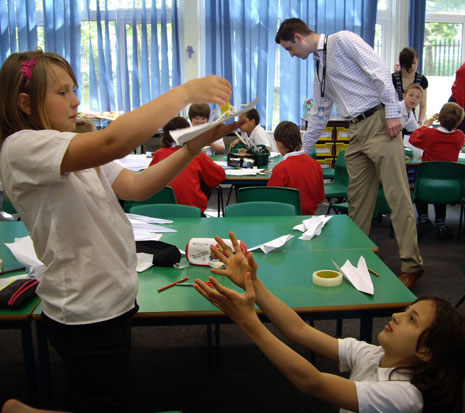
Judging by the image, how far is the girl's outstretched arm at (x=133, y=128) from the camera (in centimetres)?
96

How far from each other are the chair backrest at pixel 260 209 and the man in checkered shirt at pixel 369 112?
736mm

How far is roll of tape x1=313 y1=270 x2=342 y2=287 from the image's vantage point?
1674 mm

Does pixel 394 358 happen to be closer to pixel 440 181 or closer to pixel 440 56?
pixel 440 181

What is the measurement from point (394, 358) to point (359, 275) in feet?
1.78

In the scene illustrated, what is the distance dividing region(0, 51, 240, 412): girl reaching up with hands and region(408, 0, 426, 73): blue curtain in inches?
252

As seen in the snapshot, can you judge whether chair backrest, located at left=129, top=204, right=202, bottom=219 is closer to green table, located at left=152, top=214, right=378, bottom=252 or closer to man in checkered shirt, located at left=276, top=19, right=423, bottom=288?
green table, located at left=152, top=214, right=378, bottom=252

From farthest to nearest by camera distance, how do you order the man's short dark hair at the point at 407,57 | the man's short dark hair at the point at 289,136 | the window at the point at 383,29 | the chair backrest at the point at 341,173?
the window at the point at 383,29 → the man's short dark hair at the point at 407,57 → the chair backrest at the point at 341,173 → the man's short dark hair at the point at 289,136

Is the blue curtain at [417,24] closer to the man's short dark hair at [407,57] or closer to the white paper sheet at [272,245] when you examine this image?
the man's short dark hair at [407,57]

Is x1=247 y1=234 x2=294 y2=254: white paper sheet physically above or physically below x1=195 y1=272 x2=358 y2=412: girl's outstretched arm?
below

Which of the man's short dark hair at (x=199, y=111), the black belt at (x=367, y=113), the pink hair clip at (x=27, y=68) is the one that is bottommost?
the man's short dark hair at (x=199, y=111)

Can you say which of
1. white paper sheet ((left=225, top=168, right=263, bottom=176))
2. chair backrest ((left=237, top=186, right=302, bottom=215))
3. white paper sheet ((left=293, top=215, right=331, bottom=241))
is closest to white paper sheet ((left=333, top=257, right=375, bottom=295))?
white paper sheet ((left=293, top=215, right=331, bottom=241))

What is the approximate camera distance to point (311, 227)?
2342mm

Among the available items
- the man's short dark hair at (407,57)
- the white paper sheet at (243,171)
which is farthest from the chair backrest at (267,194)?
the man's short dark hair at (407,57)

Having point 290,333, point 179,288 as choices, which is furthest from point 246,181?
point 290,333
